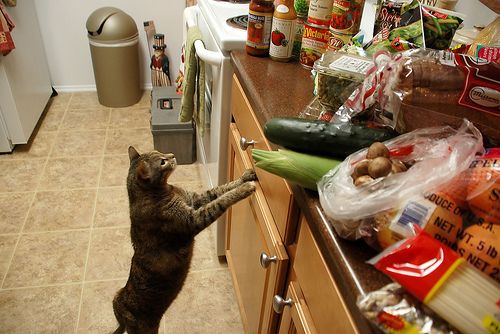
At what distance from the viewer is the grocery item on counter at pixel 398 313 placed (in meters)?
0.43

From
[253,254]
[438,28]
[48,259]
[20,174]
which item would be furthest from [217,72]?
[20,174]

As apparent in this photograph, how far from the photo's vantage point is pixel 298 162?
672 millimetres

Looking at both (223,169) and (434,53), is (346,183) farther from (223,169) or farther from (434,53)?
(223,169)

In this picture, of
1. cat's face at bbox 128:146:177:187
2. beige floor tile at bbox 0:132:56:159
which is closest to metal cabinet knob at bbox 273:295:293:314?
cat's face at bbox 128:146:177:187

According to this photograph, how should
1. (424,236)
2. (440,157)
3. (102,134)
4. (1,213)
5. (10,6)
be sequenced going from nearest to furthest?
(424,236) → (440,157) → (1,213) → (10,6) → (102,134)

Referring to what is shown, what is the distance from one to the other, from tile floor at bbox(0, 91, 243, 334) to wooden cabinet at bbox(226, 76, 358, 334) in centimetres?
25

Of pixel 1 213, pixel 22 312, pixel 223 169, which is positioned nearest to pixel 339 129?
pixel 223 169

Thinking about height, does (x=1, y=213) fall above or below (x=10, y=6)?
below

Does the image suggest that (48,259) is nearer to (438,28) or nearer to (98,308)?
(98,308)

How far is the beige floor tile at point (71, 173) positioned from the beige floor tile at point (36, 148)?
114 millimetres

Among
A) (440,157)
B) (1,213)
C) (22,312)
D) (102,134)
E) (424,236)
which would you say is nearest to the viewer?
(424,236)

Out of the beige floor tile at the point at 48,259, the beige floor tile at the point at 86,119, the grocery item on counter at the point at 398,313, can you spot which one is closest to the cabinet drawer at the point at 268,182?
the grocery item on counter at the point at 398,313

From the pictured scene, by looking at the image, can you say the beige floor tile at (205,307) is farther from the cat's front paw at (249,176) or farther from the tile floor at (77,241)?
the cat's front paw at (249,176)

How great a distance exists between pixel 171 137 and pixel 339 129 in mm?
1594
